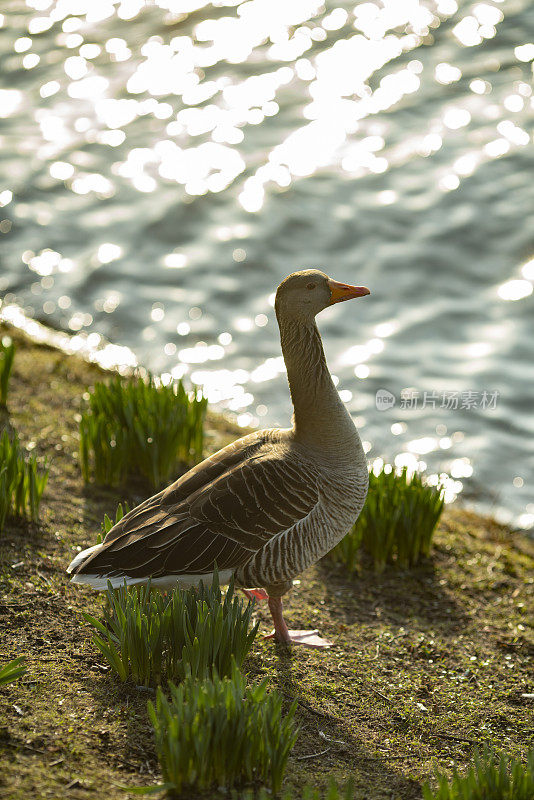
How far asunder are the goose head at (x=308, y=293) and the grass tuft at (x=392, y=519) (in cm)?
132

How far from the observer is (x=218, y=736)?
3100 millimetres

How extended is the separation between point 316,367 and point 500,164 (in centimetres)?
753

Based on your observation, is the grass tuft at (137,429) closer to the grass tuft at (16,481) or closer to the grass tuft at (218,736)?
the grass tuft at (16,481)

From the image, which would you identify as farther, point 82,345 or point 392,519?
point 82,345

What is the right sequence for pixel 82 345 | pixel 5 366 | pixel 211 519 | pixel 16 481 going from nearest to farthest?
1. pixel 211 519
2. pixel 16 481
3. pixel 5 366
4. pixel 82 345

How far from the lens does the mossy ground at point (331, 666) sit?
11.7ft

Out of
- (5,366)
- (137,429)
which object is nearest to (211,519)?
(137,429)

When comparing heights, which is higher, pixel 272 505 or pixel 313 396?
pixel 313 396

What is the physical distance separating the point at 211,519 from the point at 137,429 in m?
1.52

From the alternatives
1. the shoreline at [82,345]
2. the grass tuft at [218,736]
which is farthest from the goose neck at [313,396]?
the shoreline at [82,345]

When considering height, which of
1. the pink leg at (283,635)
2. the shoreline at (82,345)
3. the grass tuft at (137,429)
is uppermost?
the shoreline at (82,345)

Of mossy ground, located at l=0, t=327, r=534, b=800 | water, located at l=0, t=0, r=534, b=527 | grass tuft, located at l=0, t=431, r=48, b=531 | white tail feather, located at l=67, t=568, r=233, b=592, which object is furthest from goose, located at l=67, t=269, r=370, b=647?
water, located at l=0, t=0, r=534, b=527

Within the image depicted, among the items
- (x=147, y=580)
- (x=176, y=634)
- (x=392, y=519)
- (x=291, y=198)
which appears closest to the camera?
(x=176, y=634)

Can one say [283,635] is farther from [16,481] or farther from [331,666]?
[16,481]
